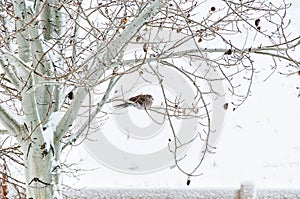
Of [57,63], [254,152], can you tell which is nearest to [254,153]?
[254,152]

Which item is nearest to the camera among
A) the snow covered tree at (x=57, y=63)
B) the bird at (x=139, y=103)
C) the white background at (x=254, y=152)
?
the snow covered tree at (x=57, y=63)

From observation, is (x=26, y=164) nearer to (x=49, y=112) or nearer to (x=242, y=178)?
(x=49, y=112)

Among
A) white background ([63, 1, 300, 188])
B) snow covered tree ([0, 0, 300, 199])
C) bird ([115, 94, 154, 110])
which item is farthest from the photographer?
white background ([63, 1, 300, 188])

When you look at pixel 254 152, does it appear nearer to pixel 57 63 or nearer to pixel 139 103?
pixel 139 103

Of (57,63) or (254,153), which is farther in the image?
(254,153)

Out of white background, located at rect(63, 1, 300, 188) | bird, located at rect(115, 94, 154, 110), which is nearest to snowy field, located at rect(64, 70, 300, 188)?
white background, located at rect(63, 1, 300, 188)

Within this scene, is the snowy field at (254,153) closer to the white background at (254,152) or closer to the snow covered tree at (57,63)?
the white background at (254,152)

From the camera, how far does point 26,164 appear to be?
4.72 feet

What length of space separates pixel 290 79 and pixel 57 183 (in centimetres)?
293

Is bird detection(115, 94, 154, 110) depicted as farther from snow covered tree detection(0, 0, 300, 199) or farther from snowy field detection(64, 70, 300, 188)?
snowy field detection(64, 70, 300, 188)

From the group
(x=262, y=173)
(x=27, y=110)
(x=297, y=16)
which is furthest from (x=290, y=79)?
(x=27, y=110)

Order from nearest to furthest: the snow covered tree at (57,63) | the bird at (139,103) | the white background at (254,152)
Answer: the snow covered tree at (57,63)
the bird at (139,103)
the white background at (254,152)

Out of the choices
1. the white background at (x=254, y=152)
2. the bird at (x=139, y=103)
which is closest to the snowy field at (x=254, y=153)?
the white background at (x=254, y=152)

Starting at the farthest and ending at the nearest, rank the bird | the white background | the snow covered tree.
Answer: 1. the white background
2. the bird
3. the snow covered tree
